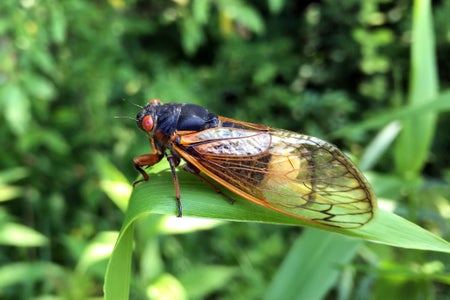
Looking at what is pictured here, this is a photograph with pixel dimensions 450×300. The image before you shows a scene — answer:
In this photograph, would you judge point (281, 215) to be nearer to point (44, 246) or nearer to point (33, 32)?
point (33, 32)

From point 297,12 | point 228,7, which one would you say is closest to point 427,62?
point 228,7

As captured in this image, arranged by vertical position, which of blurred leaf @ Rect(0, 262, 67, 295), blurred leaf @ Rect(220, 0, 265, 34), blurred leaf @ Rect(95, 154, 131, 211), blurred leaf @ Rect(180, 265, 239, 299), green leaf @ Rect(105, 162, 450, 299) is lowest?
blurred leaf @ Rect(0, 262, 67, 295)

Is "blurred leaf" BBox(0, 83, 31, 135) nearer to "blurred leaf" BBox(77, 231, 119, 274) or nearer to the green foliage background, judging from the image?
the green foliage background

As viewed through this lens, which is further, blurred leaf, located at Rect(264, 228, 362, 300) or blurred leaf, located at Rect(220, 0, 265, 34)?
blurred leaf, located at Rect(220, 0, 265, 34)

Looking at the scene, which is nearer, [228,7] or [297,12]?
[228,7]

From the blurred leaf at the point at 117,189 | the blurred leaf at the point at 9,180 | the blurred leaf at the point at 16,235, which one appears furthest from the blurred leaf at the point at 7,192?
the blurred leaf at the point at 117,189

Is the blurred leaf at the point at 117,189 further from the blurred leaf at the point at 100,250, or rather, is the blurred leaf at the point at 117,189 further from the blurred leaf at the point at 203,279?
the blurred leaf at the point at 203,279

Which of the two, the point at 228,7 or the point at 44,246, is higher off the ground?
the point at 228,7

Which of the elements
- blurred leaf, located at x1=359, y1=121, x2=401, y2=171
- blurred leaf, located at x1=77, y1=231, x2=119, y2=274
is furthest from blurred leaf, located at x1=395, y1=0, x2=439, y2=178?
blurred leaf, located at x1=77, y1=231, x2=119, y2=274
